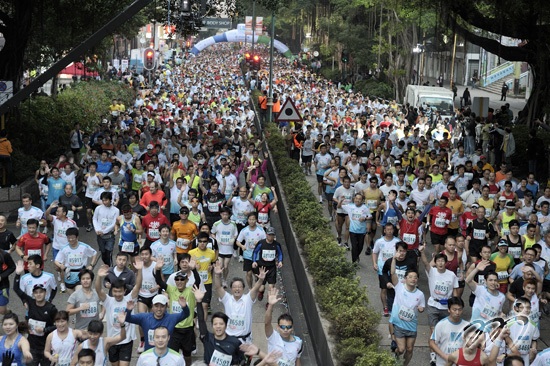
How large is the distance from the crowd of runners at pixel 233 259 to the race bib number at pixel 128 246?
0.02m

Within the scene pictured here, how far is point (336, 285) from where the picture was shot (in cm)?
1070

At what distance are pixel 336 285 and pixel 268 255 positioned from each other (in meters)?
1.17

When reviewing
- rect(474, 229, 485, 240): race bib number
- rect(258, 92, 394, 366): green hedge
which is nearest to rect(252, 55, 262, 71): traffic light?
rect(258, 92, 394, 366): green hedge

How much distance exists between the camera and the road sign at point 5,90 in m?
18.2

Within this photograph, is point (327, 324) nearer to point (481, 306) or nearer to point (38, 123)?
point (481, 306)

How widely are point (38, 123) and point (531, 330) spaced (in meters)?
18.5

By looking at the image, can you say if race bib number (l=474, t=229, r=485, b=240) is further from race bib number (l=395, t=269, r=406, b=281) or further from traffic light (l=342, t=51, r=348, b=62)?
traffic light (l=342, t=51, r=348, b=62)

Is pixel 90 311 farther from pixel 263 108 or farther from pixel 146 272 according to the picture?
pixel 263 108

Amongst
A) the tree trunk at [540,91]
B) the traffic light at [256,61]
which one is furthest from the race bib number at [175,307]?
the traffic light at [256,61]

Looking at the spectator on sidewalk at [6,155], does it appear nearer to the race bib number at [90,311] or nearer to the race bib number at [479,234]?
the race bib number at [90,311]

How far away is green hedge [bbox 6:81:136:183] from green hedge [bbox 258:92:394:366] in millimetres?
7066

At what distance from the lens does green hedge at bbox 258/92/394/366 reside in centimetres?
870

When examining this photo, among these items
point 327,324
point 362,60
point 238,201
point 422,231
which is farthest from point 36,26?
point 362,60

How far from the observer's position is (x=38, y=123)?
78.0ft
